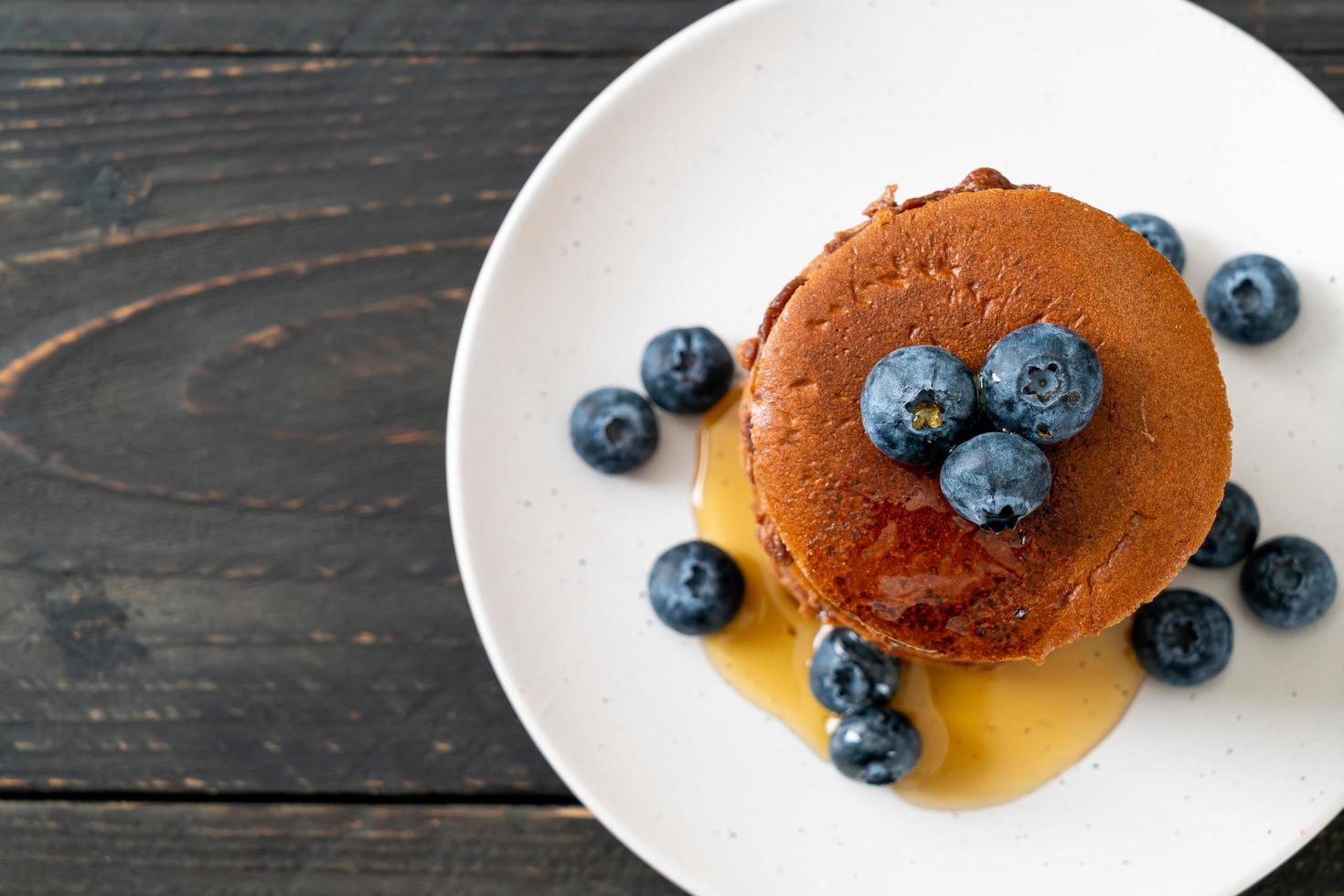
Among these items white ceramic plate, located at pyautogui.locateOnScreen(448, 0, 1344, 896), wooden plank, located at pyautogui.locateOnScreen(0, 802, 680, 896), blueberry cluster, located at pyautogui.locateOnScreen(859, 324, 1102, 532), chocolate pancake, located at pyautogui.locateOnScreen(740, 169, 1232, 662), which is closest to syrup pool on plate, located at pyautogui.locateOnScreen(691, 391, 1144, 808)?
white ceramic plate, located at pyautogui.locateOnScreen(448, 0, 1344, 896)

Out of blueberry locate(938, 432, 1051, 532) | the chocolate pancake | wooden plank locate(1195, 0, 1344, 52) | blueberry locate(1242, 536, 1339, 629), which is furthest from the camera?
wooden plank locate(1195, 0, 1344, 52)

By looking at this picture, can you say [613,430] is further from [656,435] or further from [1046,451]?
[1046,451]

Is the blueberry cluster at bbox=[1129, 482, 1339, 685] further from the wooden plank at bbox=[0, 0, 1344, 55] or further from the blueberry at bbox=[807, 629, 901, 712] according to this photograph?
the wooden plank at bbox=[0, 0, 1344, 55]

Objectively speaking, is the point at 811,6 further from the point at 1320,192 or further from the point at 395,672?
the point at 395,672

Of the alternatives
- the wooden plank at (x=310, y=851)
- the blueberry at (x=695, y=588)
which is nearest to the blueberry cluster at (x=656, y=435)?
the blueberry at (x=695, y=588)

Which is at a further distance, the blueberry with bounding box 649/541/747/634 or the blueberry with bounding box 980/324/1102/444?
the blueberry with bounding box 649/541/747/634

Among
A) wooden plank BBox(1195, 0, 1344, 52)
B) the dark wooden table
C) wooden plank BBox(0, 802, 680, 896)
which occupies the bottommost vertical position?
wooden plank BBox(0, 802, 680, 896)
